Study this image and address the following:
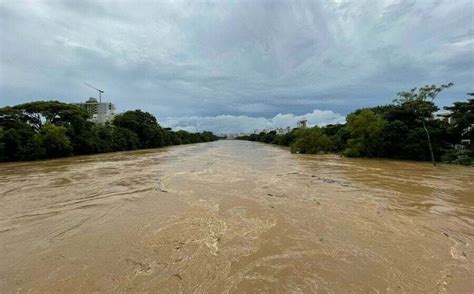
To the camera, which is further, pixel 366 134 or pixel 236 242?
pixel 366 134

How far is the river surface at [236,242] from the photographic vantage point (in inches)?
154

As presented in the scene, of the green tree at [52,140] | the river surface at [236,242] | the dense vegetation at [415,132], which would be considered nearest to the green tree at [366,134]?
the dense vegetation at [415,132]

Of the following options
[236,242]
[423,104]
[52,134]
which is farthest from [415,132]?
[52,134]

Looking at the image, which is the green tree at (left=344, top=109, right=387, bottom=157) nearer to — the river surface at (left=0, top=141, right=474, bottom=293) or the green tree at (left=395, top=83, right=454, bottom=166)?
the green tree at (left=395, top=83, right=454, bottom=166)

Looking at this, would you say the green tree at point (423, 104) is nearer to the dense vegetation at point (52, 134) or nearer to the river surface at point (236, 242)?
the river surface at point (236, 242)

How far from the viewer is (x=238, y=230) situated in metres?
6.02

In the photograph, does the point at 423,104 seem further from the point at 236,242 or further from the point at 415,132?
the point at 236,242

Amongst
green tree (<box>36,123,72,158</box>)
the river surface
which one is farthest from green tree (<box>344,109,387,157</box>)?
green tree (<box>36,123,72,158</box>)

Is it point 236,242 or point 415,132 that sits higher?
point 415,132

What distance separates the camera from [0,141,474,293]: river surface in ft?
12.8

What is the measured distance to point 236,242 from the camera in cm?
533

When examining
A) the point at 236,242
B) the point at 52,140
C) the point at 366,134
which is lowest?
the point at 236,242

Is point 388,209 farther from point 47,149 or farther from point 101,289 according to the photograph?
point 47,149

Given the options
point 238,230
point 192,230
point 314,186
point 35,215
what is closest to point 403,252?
point 238,230
